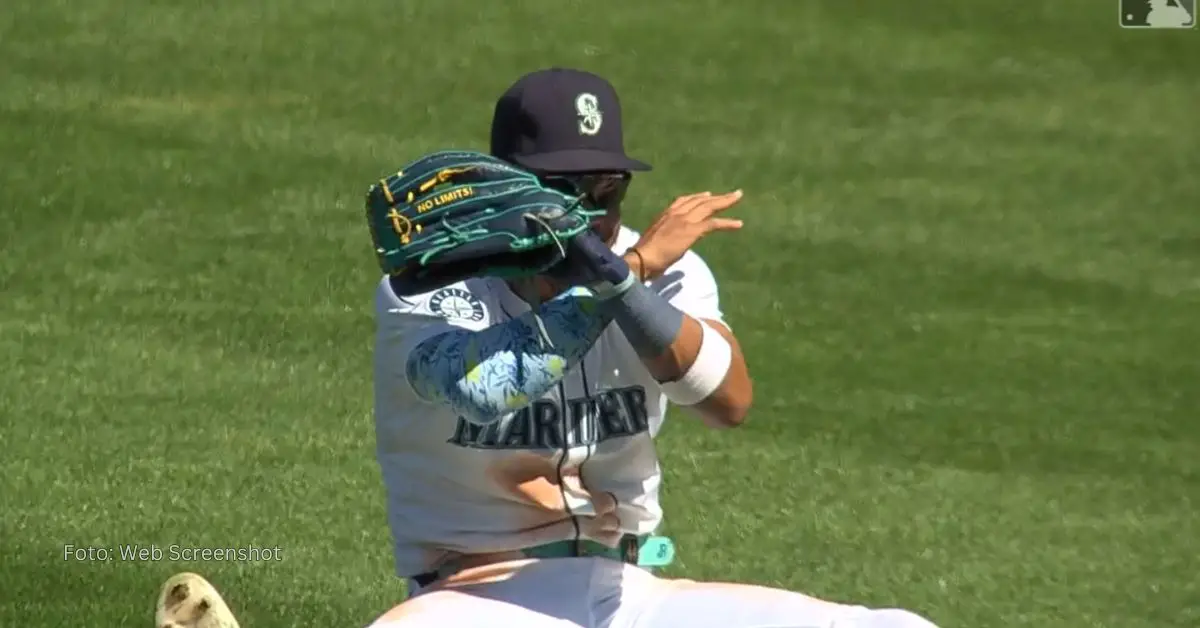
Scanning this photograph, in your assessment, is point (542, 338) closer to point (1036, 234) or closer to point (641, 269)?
point (641, 269)

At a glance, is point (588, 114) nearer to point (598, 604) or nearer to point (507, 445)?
point (507, 445)

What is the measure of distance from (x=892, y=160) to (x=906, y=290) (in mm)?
2360

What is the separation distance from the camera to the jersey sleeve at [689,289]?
3932mm

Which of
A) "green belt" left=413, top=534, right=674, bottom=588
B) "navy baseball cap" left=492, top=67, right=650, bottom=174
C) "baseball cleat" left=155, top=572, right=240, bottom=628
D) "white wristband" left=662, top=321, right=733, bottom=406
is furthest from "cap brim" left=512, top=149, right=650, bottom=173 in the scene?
"baseball cleat" left=155, top=572, right=240, bottom=628

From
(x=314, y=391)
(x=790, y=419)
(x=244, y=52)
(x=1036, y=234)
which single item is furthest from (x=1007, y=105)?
(x=314, y=391)

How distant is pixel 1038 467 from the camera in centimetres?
731

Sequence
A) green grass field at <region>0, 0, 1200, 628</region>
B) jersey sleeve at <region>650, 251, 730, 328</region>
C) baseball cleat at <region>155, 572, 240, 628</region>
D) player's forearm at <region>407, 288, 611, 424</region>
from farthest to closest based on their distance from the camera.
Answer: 1. green grass field at <region>0, 0, 1200, 628</region>
2. baseball cleat at <region>155, 572, 240, 628</region>
3. jersey sleeve at <region>650, 251, 730, 328</region>
4. player's forearm at <region>407, 288, 611, 424</region>

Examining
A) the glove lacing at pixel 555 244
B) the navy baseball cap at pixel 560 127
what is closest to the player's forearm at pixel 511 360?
the glove lacing at pixel 555 244

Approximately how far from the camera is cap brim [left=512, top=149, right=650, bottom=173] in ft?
12.2

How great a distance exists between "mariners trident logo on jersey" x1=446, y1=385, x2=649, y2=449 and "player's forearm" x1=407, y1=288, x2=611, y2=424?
293mm

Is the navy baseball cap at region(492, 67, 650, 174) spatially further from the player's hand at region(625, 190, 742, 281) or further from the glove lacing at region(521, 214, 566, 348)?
the glove lacing at region(521, 214, 566, 348)

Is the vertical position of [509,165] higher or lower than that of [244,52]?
higher

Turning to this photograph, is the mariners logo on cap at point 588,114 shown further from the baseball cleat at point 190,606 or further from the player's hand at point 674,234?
the baseball cleat at point 190,606

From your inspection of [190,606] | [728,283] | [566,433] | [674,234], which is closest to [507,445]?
[566,433]
